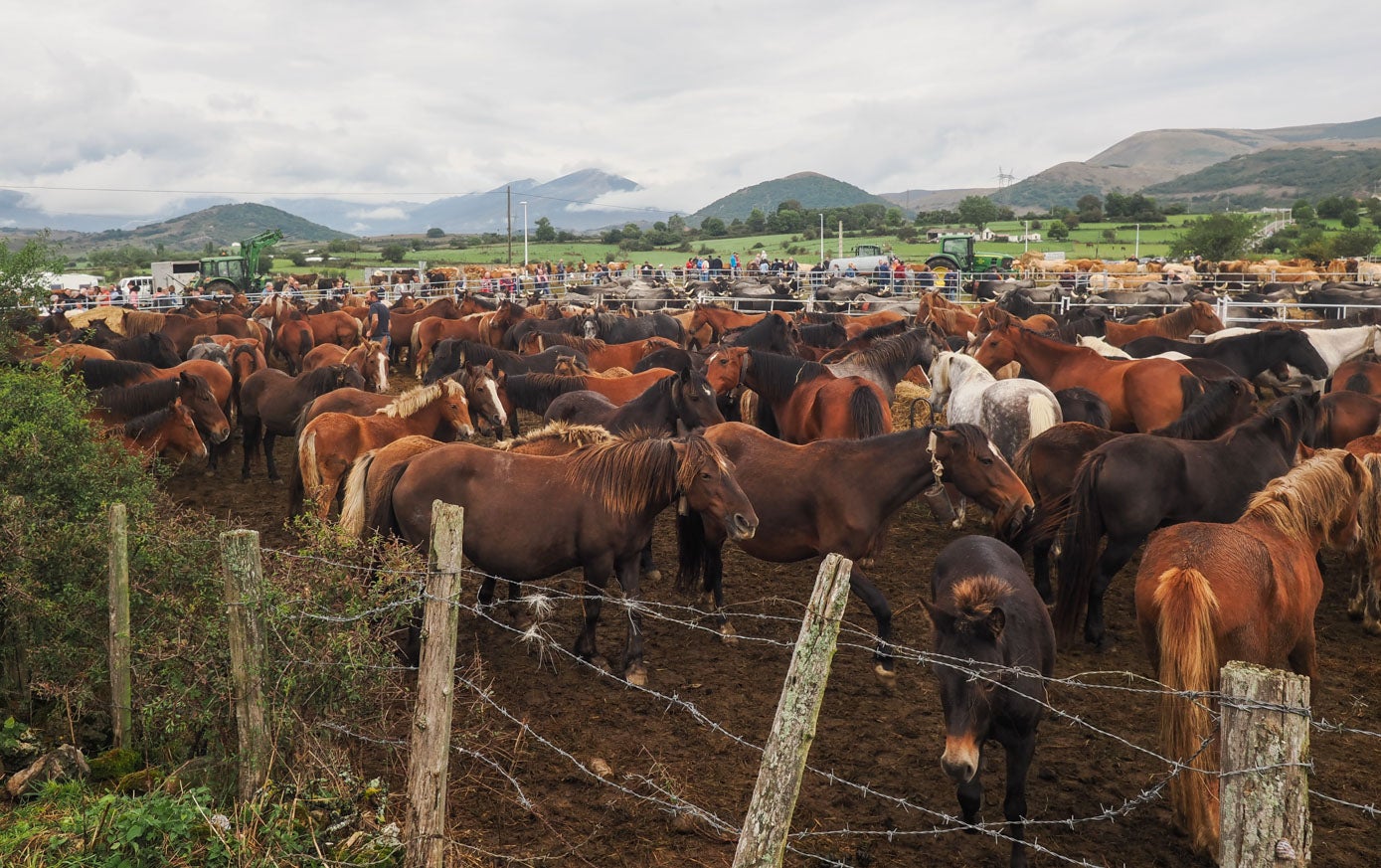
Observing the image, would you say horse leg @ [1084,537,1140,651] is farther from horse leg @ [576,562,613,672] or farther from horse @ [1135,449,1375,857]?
horse leg @ [576,562,613,672]

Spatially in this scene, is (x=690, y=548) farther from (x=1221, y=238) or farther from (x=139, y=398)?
(x=1221, y=238)

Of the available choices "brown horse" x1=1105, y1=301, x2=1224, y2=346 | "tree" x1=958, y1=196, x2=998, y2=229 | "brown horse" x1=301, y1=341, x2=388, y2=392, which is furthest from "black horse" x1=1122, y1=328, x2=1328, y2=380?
"tree" x1=958, y1=196, x2=998, y2=229

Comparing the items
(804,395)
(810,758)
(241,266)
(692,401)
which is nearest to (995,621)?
(810,758)

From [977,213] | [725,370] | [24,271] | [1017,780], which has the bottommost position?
[1017,780]

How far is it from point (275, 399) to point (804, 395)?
6977 mm

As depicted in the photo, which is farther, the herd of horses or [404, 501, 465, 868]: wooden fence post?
the herd of horses

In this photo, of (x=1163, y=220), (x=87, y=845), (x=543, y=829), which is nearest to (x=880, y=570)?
(x=543, y=829)

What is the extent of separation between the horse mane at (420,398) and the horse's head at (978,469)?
516 centimetres

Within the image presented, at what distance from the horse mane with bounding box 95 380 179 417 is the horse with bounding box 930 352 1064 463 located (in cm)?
930

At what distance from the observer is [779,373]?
1098 cm

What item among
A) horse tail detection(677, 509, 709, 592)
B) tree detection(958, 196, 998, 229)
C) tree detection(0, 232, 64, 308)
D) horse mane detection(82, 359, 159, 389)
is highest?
tree detection(958, 196, 998, 229)

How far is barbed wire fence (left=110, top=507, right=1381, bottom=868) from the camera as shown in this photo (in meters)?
4.18

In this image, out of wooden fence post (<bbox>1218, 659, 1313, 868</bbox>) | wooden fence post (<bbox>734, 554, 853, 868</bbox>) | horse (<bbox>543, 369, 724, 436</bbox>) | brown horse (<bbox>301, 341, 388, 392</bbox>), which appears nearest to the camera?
wooden fence post (<bbox>1218, 659, 1313, 868</bbox>)

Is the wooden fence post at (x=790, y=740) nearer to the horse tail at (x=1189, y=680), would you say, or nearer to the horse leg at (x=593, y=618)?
the horse tail at (x=1189, y=680)
